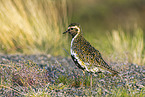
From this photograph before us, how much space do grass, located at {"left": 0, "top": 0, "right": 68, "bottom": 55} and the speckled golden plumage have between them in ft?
9.04

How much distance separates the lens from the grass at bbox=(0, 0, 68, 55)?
6.87 m

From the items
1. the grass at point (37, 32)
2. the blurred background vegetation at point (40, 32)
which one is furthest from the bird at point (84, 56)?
the blurred background vegetation at point (40, 32)

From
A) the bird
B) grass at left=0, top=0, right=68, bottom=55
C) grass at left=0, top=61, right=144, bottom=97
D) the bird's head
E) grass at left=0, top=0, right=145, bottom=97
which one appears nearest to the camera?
grass at left=0, top=61, right=144, bottom=97

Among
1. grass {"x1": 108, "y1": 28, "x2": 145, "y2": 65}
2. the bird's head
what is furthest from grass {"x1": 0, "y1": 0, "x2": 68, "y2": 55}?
the bird's head

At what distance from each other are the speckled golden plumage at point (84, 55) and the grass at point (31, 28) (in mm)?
2757

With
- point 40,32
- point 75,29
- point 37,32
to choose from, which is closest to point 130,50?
point 40,32

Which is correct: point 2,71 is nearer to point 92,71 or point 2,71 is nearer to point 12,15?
point 92,71

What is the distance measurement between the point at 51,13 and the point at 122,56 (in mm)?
2765

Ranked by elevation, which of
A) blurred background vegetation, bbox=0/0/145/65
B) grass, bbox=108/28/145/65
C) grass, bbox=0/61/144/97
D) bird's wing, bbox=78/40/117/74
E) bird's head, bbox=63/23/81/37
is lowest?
grass, bbox=0/61/144/97

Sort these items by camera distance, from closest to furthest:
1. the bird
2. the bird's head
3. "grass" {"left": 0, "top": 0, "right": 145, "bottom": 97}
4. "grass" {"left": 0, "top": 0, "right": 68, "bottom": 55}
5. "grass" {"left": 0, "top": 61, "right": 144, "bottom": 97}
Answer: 1. "grass" {"left": 0, "top": 61, "right": 144, "bottom": 97}
2. the bird
3. the bird's head
4. "grass" {"left": 0, "top": 0, "right": 145, "bottom": 97}
5. "grass" {"left": 0, "top": 0, "right": 68, "bottom": 55}

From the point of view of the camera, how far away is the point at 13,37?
7.03 metres

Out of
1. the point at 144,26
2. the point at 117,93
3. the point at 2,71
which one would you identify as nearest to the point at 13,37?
the point at 2,71

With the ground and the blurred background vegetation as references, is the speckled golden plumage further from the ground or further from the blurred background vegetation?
the blurred background vegetation

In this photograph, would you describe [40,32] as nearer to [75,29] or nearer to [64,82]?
[64,82]
